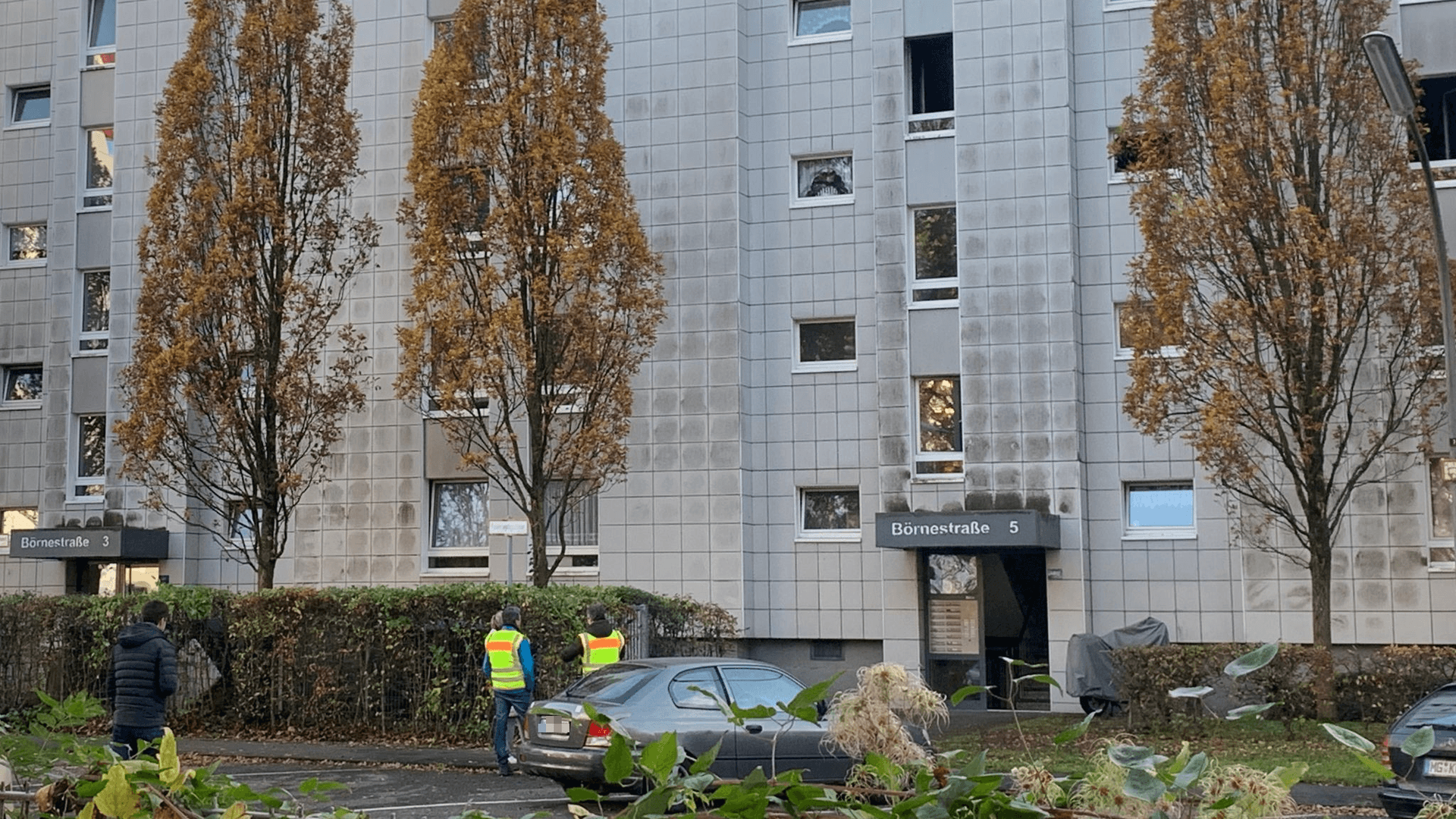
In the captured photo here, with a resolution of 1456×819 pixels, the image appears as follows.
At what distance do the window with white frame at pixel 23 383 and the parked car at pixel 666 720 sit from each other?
858 inches

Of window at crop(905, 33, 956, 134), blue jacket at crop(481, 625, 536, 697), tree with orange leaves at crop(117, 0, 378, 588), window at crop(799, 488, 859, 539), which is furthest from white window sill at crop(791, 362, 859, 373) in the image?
blue jacket at crop(481, 625, 536, 697)

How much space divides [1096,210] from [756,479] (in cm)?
699

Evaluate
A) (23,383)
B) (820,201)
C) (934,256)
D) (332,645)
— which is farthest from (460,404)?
(23,383)

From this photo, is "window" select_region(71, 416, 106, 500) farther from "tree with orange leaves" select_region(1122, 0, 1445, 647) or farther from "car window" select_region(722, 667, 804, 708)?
"tree with orange leaves" select_region(1122, 0, 1445, 647)

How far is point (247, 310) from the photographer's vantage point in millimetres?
25938

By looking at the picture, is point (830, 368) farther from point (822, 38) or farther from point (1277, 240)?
point (1277, 240)

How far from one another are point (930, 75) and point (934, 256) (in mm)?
3032

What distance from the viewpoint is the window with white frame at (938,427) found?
86.4 ft

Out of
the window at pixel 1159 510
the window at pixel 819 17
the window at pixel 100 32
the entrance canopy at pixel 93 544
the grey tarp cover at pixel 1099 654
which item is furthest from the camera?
the window at pixel 100 32

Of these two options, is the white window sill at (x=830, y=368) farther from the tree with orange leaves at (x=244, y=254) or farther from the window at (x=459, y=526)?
the tree with orange leaves at (x=244, y=254)

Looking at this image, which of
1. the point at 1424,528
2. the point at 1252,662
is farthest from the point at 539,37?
the point at 1252,662

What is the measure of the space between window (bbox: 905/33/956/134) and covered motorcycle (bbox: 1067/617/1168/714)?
892cm

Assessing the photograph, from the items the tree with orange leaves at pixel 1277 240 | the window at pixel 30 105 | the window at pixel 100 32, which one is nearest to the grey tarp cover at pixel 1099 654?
the tree with orange leaves at pixel 1277 240

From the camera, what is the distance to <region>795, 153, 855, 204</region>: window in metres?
27.8
